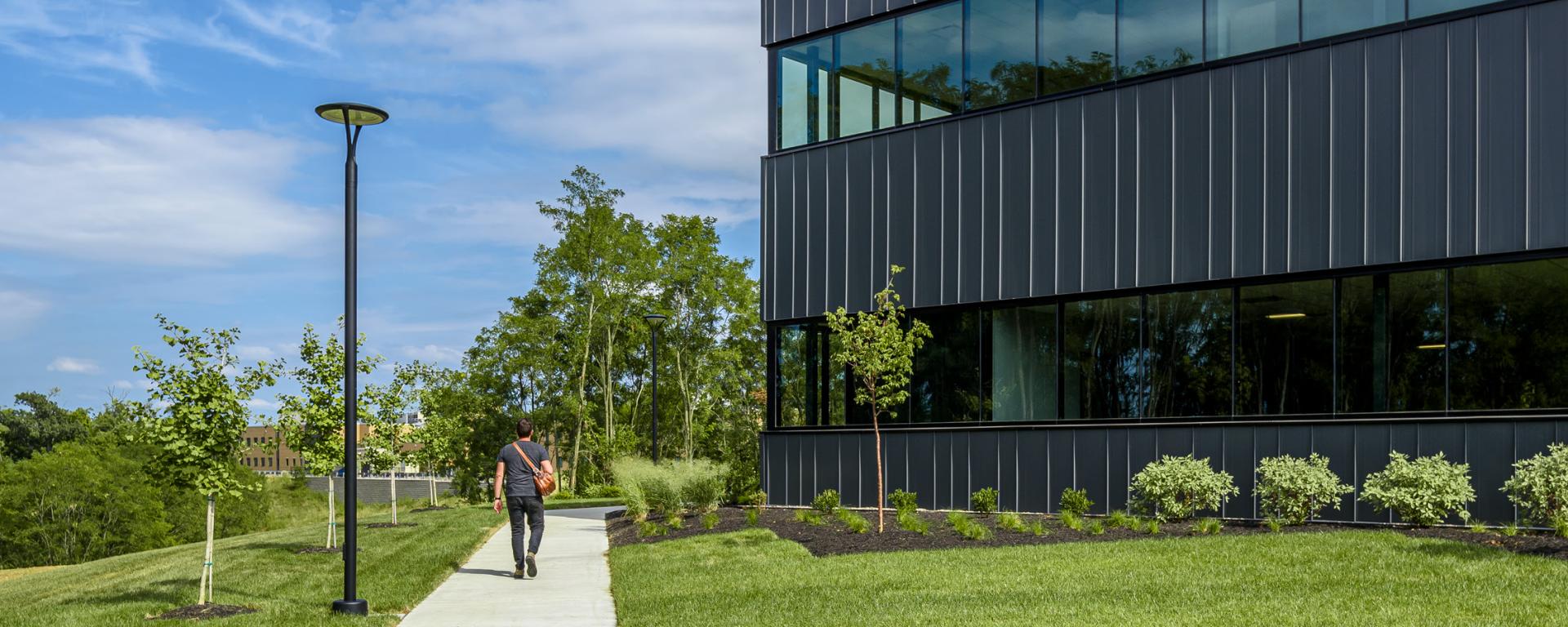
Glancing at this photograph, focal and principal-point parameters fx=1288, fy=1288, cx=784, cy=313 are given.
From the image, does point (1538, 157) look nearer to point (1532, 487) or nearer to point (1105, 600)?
point (1532, 487)

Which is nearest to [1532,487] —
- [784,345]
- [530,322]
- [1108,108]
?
[1108,108]

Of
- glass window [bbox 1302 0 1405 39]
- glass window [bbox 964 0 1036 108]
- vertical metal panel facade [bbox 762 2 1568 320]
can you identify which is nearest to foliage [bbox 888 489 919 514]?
vertical metal panel facade [bbox 762 2 1568 320]

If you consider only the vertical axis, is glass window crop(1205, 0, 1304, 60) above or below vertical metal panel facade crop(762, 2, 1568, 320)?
above

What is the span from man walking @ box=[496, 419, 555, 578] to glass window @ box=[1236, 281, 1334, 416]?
952 cm

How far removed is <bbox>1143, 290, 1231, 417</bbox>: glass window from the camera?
18016 mm

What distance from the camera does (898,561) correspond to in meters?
13.8

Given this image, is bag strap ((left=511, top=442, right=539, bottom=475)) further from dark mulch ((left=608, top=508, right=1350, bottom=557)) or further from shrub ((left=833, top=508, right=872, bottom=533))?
shrub ((left=833, top=508, right=872, bottom=533))

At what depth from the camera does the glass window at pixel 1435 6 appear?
52.4ft

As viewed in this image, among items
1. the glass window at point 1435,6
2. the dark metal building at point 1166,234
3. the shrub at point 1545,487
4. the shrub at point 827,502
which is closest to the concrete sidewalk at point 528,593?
the shrub at point 827,502

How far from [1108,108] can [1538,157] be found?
5.79 meters

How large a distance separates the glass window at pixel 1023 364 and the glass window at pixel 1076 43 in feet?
11.6

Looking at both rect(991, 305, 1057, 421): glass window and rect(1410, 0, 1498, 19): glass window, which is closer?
rect(1410, 0, 1498, 19): glass window

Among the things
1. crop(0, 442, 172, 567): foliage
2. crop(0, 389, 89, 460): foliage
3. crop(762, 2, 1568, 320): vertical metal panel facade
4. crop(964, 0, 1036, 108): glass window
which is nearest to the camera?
crop(762, 2, 1568, 320): vertical metal panel facade

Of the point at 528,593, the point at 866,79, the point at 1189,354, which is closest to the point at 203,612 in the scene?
the point at 528,593
